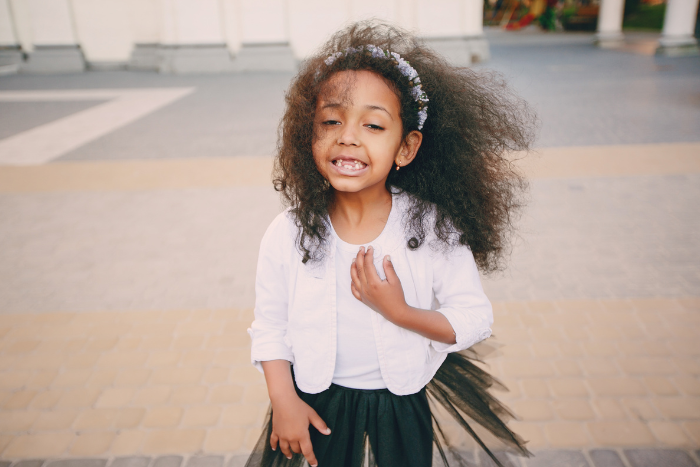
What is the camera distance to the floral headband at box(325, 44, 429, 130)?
4.30 feet

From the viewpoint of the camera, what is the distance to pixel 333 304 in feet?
4.61

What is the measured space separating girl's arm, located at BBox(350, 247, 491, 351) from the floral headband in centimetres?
38

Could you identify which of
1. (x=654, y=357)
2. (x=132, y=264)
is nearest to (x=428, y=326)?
(x=654, y=357)

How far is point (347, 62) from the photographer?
133 centimetres

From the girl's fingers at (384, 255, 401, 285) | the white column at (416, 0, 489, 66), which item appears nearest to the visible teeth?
the girl's fingers at (384, 255, 401, 285)

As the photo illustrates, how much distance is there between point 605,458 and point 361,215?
1.50m

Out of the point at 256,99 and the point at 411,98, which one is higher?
the point at 411,98

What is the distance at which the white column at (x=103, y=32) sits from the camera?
586 inches

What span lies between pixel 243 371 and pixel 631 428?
1788mm

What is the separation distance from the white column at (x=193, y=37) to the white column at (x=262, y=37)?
0.34 metres

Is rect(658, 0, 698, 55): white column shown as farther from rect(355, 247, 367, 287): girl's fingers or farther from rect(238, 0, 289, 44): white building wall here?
rect(355, 247, 367, 287): girl's fingers

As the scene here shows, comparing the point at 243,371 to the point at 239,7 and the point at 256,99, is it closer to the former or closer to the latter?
the point at 256,99

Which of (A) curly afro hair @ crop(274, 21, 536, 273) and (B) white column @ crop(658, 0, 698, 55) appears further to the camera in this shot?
(B) white column @ crop(658, 0, 698, 55)

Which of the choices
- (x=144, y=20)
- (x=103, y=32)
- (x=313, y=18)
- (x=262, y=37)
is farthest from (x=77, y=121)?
(x=103, y=32)
